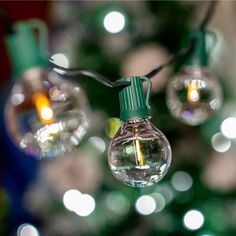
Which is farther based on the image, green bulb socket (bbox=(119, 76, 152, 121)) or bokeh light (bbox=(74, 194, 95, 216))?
bokeh light (bbox=(74, 194, 95, 216))

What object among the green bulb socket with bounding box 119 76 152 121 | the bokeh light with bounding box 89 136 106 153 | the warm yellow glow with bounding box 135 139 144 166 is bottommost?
the warm yellow glow with bounding box 135 139 144 166

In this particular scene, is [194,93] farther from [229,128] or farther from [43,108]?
[229,128]

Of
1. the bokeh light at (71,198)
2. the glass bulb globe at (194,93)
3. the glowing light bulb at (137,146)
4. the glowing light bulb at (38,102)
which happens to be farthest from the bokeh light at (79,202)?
the glowing light bulb at (137,146)

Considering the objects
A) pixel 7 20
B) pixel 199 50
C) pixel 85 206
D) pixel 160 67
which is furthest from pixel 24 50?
pixel 85 206

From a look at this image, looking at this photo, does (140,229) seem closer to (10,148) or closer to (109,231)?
(109,231)

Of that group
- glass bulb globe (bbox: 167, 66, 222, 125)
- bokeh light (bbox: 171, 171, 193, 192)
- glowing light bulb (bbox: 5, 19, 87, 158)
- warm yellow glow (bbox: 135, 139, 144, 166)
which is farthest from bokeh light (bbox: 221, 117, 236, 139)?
warm yellow glow (bbox: 135, 139, 144, 166)

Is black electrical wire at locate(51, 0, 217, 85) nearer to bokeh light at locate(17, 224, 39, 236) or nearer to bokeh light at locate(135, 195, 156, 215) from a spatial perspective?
bokeh light at locate(135, 195, 156, 215)

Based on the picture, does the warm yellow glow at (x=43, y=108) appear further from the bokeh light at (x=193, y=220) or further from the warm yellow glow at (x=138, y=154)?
the bokeh light at (x=193, y=220)
